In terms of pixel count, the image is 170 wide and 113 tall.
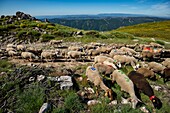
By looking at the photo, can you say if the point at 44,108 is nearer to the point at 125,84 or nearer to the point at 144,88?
the point at 125,84

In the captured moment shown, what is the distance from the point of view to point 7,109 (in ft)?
→ 20.5

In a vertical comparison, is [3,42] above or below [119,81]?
below

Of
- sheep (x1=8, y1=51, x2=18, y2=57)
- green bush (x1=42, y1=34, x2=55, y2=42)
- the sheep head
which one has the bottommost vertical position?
green bush (x1=42, y1=34, x2=55, y2=42)

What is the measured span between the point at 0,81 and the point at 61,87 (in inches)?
102

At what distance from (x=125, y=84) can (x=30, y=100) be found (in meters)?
4.26

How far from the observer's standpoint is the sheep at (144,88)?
287 inches

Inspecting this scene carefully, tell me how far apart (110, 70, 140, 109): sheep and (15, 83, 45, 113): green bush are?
3.66m

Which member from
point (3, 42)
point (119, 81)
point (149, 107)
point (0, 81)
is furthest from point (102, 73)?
point (3, 42)

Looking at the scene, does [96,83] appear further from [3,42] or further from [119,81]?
[3,42]

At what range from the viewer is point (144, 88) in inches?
323

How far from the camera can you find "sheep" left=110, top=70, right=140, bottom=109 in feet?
24.1

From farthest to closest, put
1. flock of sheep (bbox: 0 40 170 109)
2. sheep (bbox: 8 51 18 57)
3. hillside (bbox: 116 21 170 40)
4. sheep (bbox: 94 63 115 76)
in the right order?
1. hillside (bbox: 116 21 170 40)
2. sheep (bbox: 8 51 18 57)
3. sheep (bbox: 94 63 115 76)
4. flock of sheep (bbox: 0 40 170 109)

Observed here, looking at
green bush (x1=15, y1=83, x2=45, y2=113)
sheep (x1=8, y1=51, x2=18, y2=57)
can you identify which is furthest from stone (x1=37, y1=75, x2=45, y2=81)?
sheep (x1=8, y1=51, x2=18, y2=57)

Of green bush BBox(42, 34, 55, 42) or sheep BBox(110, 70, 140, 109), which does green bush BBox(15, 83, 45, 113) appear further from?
green bush BBox(42, 34, 55, 42)
